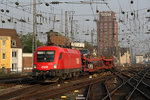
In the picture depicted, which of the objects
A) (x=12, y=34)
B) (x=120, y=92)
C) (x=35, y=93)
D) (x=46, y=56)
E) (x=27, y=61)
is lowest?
(x=120, y=92)

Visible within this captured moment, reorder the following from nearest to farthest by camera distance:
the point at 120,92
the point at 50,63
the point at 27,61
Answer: the point at 120,92
the point at 50,63
the point at 27,61

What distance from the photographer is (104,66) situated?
3634 cm

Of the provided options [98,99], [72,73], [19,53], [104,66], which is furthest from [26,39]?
[98,99]

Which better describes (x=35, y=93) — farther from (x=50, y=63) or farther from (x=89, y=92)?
(x=50, y=63)

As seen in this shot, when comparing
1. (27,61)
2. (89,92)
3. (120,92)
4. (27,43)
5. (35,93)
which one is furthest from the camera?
(27,43)

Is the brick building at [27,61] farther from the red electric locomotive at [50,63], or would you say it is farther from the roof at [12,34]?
the red electric locomotive at [50,63]

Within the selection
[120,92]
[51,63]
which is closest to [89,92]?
[120,92]

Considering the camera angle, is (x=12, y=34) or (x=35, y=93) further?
(x=12, y=34)

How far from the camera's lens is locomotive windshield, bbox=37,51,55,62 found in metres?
18.6

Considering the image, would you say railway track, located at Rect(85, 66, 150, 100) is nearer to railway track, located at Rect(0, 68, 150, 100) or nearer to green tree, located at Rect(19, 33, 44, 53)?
railway track, located at Rect(0, 68, 150, 100)

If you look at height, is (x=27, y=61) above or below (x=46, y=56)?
below

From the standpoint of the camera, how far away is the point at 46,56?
61.5 ft

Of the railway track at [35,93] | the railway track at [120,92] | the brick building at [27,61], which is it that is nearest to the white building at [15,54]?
the brick building at [27,61]

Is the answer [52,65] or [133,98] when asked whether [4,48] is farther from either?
[133,98]
